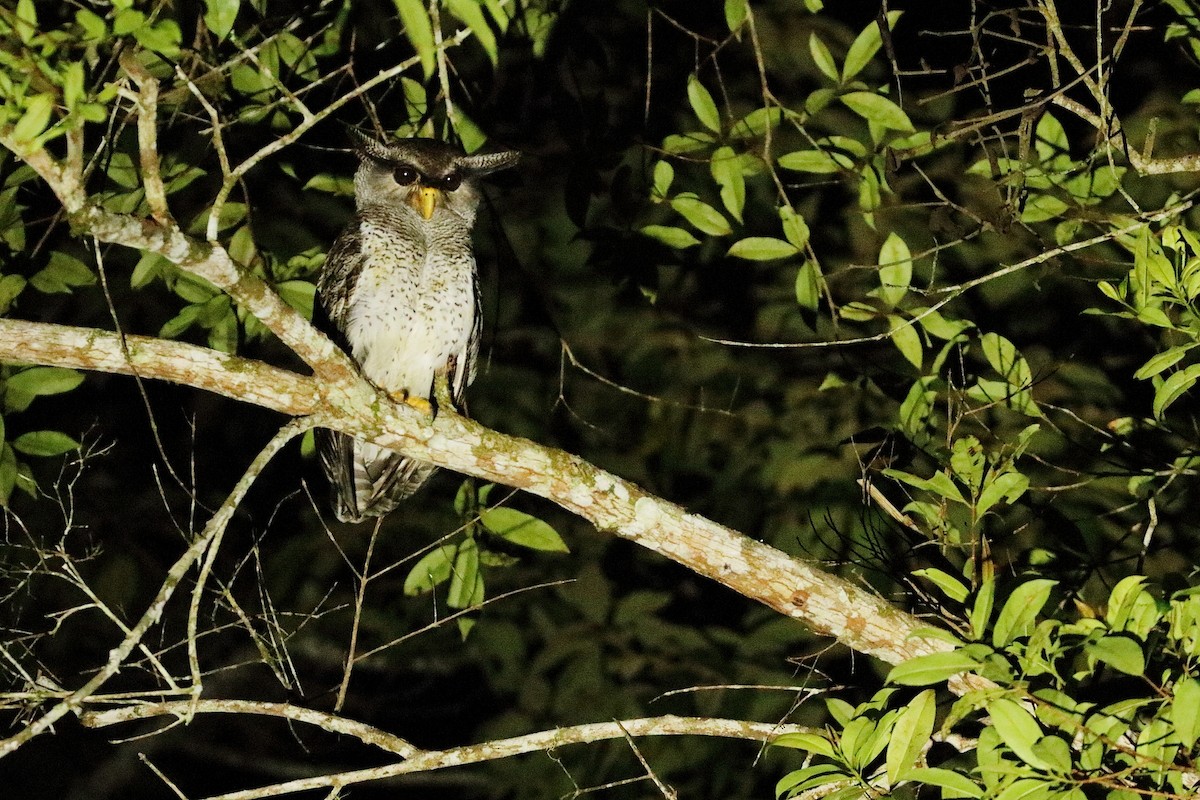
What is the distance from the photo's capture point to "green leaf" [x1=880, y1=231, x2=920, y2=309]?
2490 mm

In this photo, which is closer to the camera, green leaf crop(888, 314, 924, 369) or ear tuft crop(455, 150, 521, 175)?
green leaf crop(888, 314, 924, 369)

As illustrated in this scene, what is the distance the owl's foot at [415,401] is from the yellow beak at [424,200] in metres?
0.55

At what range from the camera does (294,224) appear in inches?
160

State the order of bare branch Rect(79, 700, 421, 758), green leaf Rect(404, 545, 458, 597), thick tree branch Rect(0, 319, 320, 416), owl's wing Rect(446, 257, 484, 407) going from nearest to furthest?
bare branch Rect(79, 700, 421, 758), thick tree branch Rect(0, 319, 320, 416), green leaf Rect(404, 545, 458, 597), owl's wing Rect(446, 257, 484, 407)

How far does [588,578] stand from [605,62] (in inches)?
79.0

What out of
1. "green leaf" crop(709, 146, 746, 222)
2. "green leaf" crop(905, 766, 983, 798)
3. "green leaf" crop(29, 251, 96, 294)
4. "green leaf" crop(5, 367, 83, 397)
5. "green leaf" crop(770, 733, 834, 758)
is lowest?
"green leaf" crop(770, 733, 834, 758)

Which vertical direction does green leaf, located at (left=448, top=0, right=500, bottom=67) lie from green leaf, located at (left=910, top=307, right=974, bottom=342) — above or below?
above

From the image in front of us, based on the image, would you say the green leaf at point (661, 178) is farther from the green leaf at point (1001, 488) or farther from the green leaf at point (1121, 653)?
the green leaf at point (1121, 653)

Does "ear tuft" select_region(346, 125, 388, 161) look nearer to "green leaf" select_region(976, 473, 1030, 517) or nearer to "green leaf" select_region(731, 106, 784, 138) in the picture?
"green leaf" select_region(731, 106, 784, 138)

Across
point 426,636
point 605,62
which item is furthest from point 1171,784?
point 426,636

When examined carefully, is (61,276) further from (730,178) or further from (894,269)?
(894,269)

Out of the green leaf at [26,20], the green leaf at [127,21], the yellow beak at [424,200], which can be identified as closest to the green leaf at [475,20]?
the green leaf at [127,21]

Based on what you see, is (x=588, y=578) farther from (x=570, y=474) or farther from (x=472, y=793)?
(x=570, y=474)

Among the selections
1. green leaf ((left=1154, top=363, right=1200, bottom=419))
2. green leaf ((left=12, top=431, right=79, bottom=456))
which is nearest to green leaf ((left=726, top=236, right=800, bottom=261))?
green leaf ((left=1154, top=363, right=1200, bottom=419))
